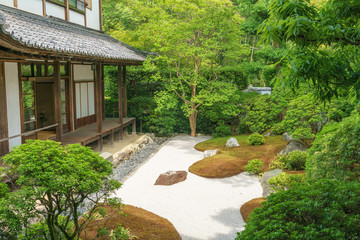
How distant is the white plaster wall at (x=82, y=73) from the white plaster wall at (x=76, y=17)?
5.81ft

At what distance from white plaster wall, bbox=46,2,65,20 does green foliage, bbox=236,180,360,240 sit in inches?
407

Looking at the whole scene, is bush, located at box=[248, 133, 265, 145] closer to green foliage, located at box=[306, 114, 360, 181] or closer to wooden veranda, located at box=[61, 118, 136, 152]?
wooden veranda, located at box=[61, 118, 136, 152]

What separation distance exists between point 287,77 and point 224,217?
435 cm

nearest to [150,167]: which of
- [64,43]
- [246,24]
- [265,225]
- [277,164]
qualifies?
[277,164]

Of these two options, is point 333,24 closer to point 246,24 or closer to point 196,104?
point 196,104

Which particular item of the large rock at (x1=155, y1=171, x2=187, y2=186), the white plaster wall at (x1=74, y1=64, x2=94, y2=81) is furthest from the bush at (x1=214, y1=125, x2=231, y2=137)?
the large rock at (x1=155, y1=171, x2=187, y2=186)

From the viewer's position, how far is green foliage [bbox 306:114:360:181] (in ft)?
18.7

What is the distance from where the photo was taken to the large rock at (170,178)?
30.3 ft

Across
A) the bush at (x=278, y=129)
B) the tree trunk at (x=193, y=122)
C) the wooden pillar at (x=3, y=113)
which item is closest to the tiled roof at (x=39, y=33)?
the wooden pillar at (x=3, y=113)

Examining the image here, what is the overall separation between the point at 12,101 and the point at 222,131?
1003 cm

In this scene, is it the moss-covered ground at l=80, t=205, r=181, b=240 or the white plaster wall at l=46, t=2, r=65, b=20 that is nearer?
the moss-covered ground at l=80, t=205, r=181, b=240

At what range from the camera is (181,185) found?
9.10 meters

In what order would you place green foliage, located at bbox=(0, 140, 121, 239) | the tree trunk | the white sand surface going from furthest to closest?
the tree trunk → the white sand surface → green foliage, located at bbox=(0, 140, 121, 239)

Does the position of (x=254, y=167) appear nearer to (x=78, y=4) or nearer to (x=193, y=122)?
(x=193, y=122)
